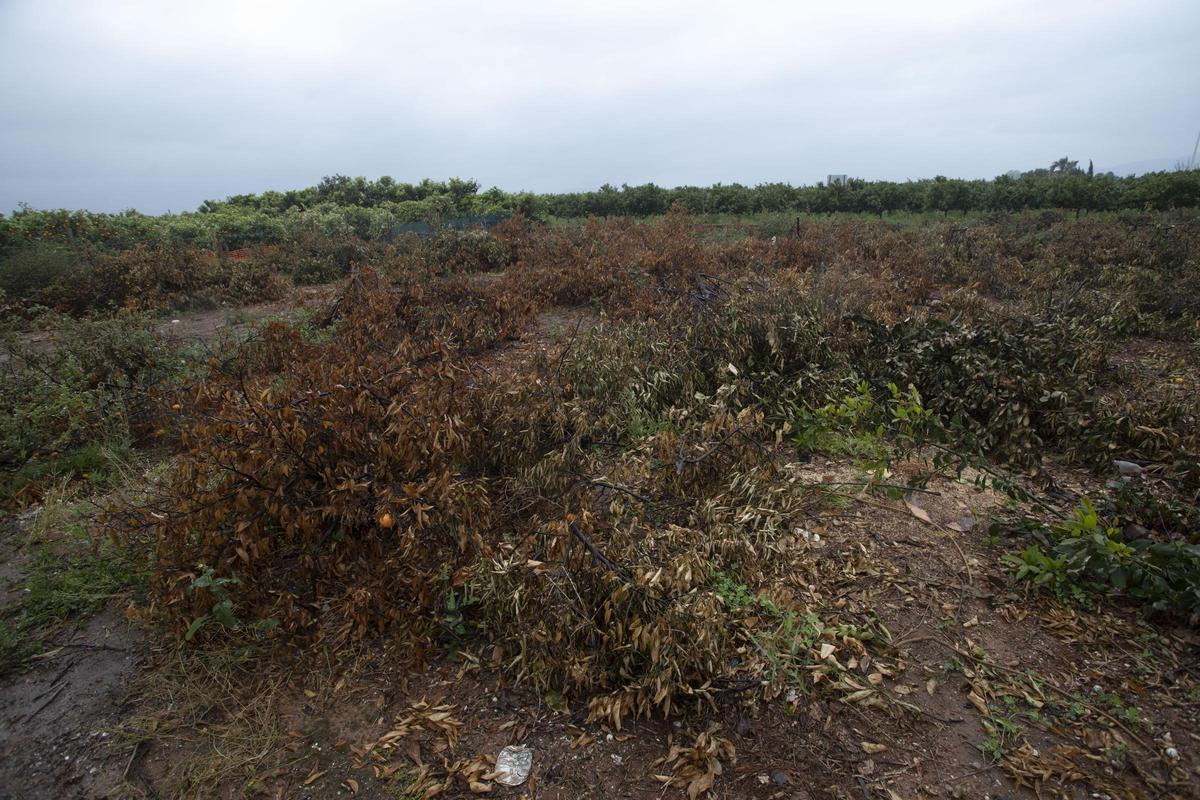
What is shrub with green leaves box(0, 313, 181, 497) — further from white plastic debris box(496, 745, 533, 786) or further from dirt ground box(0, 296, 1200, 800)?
white plastic debris box(496, 745, 533, 786)

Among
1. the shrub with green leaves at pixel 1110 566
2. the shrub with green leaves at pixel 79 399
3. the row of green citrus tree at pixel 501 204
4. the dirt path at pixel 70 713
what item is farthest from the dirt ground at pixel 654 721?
the row of green citrus tree at pixel 501 204

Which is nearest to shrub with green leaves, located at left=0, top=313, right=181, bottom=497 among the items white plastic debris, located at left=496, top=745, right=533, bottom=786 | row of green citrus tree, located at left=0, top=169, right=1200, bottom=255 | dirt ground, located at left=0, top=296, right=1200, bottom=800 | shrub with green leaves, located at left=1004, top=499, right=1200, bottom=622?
dirt ground, located at left=0, top=296, right=1200, bottom=800

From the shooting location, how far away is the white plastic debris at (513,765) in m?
2.07

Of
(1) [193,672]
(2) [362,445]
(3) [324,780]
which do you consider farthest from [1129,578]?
(1) [193,672]

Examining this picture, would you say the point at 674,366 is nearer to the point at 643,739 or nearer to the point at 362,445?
the point at 362,445

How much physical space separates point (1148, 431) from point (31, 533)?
6.73 metres

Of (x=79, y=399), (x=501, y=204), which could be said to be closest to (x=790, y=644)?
(x=79, y=399)

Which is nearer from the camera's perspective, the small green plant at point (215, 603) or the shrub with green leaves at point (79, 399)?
the small green plant at point (215, 603)

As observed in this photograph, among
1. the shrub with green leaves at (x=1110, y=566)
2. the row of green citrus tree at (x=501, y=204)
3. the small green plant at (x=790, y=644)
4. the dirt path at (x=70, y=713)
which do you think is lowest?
the dirt path at (x=70, y=713)

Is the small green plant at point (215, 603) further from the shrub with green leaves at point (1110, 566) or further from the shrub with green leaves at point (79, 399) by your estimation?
the shrub with green leaves at point (1110, 566)

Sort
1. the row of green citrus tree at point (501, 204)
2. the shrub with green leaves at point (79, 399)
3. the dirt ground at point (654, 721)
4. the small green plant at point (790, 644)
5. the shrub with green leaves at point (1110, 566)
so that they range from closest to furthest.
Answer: the dirt ground at point (654, 721) → the small green plant at point (790, 644) → the shrub with green leaves at point (1110, 566) → the shrub with green leaves at point (79, 399) → the row of green citrus tree at point (501, 204)

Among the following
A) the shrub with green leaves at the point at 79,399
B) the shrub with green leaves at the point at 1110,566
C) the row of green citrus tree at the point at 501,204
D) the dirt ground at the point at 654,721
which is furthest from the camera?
the row of green citrus tree at the point at 501,204

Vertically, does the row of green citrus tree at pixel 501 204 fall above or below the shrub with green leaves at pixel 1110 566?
above

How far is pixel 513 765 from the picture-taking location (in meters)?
2.12
